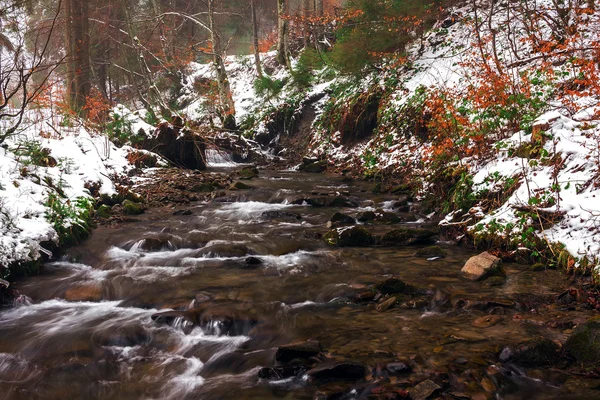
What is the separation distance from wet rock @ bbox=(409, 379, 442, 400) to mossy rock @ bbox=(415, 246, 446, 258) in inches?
146

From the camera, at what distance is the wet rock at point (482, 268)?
19.0 feet

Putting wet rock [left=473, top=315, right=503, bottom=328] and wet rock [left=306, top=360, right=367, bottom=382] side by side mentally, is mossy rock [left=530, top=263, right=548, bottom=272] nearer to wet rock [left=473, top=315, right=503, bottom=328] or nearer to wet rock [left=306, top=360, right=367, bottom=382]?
wet rock [left=473, top=315, right=503, bottom=328]

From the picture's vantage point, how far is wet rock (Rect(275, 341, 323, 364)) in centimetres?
408

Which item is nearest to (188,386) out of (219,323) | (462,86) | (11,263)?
(219,323)

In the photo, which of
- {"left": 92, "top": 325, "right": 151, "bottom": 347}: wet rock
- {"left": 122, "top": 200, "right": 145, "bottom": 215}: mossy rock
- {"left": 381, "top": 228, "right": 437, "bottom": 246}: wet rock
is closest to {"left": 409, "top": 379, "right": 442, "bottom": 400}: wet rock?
{"left": 92, "top": 325, "right": 151, "bottom": 347}: wet rock

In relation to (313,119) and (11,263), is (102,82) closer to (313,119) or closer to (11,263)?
(313,119)

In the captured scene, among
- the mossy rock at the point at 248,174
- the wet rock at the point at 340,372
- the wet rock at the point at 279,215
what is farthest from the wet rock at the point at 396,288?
the mossy rock at the point at 248,174

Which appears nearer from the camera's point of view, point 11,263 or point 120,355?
point 120,355

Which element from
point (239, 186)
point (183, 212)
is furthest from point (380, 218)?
point (239, 186)

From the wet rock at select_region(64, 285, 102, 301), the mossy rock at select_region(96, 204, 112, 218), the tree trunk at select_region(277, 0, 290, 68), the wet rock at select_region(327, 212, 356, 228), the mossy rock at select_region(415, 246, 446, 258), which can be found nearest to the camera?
the wet rock at select_region(64, 285, 102, 301)

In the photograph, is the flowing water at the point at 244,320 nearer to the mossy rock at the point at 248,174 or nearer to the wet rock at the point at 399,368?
the wet rock at the point at 399,368

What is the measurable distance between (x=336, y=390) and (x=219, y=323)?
1.90m

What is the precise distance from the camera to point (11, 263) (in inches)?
245

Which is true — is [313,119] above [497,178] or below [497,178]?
above
